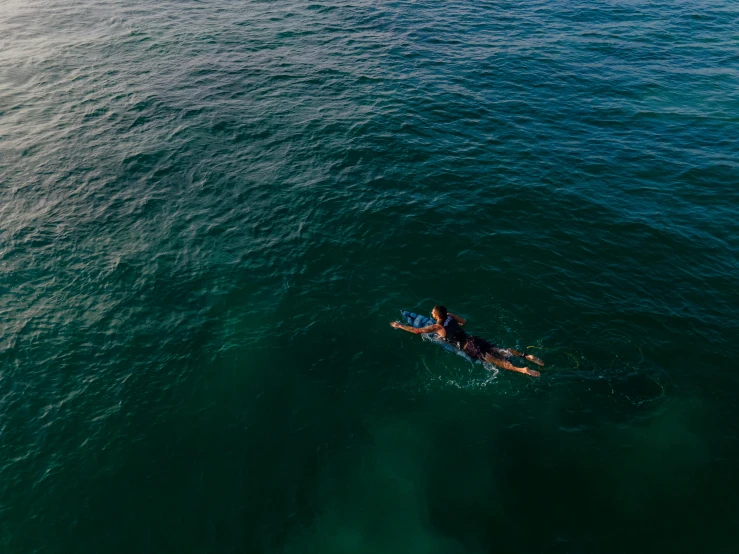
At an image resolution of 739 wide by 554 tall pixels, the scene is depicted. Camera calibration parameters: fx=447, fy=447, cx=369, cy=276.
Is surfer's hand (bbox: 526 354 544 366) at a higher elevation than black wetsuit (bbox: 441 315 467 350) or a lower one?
lower

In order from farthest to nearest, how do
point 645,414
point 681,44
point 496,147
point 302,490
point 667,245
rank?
point 681,44 → point 496,147 → point 667,245 → point 645,414 → point 302,490

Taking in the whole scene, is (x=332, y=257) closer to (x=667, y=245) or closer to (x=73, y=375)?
(x=73, y=375)

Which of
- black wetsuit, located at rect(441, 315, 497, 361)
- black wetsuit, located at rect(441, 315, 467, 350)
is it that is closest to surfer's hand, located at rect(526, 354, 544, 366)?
black wetsuit, located at rect(441, 315, 497, 361)

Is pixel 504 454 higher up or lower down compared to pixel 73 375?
lower down

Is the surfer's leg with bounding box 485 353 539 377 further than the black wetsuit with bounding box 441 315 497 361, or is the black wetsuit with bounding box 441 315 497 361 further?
the black wetsuit with bounding box 441 315 497 361

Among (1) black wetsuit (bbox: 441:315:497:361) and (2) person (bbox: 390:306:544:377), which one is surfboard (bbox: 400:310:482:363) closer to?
(2) person (bbox: 390:306:544:377)

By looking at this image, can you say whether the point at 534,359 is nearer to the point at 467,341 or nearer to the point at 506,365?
the point at 506,365

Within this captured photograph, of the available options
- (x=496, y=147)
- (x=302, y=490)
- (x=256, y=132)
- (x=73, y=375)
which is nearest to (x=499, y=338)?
(x=302, y=490)

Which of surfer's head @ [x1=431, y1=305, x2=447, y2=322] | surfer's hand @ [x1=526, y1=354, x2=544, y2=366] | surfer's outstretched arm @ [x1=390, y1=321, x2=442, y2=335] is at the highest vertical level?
surfer's head @ [x1=431, y1=305, x2=447, y2=322]
